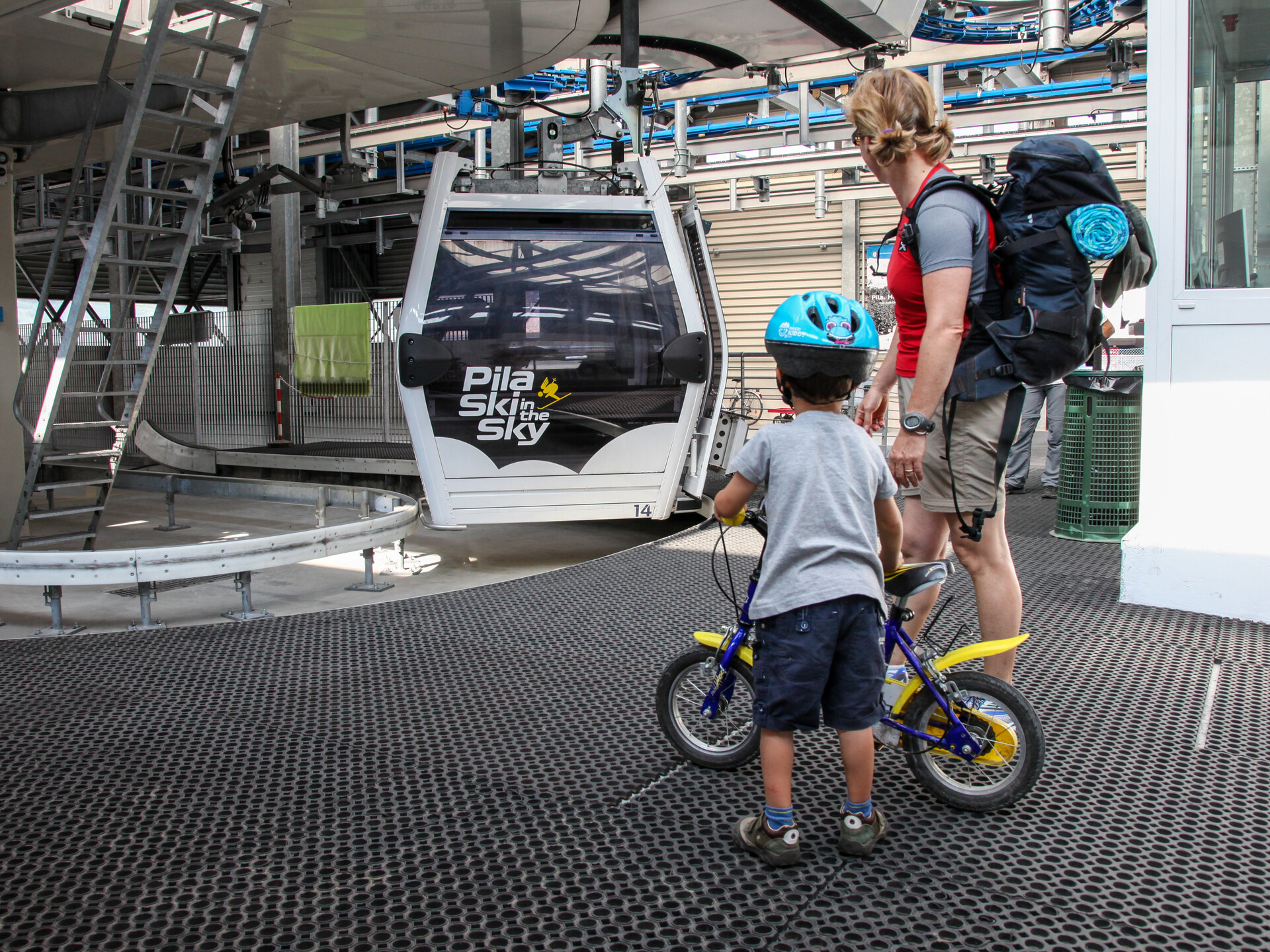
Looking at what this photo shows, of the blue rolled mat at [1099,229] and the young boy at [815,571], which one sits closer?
the young boy at [815,571]

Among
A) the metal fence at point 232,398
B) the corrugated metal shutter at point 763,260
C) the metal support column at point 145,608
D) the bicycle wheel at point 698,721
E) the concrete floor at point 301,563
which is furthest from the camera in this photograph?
the corrugated metal shutter at point 763,260

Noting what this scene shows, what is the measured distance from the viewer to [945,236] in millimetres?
2773

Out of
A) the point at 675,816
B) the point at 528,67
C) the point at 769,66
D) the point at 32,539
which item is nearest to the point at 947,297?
the point at 675,816

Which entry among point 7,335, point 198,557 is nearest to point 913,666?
point 198,557

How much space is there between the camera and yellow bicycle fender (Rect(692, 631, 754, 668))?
2867 millimetres

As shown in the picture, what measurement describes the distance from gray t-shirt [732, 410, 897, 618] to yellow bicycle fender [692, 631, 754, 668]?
40cm

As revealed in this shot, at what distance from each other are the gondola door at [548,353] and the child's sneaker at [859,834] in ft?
14.3

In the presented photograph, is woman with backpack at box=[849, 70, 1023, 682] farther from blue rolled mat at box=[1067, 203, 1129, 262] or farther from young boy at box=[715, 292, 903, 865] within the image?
young boy at box=[715, 292, 903, 865]

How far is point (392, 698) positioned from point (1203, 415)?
161 inches

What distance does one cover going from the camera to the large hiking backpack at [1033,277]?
2801mm

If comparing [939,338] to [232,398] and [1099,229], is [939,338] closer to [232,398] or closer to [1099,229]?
[1099,229]

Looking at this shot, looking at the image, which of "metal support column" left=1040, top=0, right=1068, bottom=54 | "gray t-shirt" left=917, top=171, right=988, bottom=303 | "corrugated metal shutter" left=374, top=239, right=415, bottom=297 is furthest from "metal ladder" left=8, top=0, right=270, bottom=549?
"corrugated metal shutter" left=374, top=239, right=415, bottom=297

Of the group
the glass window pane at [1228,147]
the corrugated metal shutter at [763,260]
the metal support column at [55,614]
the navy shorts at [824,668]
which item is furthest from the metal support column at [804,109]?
the navy shorts at [824,668]

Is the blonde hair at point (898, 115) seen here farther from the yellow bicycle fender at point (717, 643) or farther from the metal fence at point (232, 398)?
the metal fence at point (232, 398)
